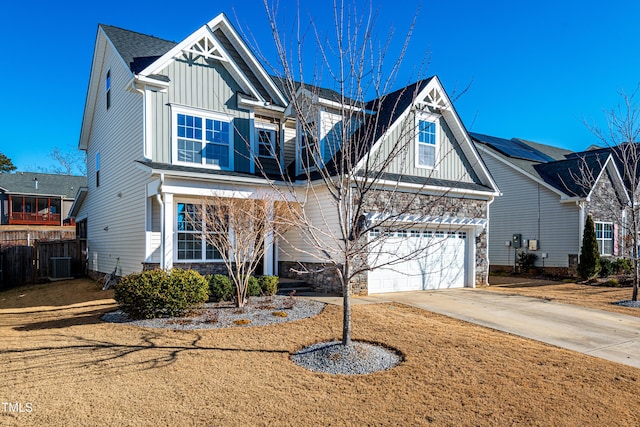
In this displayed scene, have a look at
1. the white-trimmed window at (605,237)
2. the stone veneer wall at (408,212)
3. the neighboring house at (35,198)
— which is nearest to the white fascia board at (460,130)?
the stone veneer wall at (408,212)

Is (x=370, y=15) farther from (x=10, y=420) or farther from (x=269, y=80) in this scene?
(x=269, y=80)

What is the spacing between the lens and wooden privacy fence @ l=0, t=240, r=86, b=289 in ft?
54.0

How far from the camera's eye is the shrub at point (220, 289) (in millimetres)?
9664

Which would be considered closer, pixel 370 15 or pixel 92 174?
pixel 370 15

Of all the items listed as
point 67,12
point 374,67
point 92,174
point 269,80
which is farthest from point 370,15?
point 92,174

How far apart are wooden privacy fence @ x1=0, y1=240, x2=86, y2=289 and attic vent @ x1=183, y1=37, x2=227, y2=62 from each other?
10.2m

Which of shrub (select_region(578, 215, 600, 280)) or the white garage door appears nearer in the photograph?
the white garage door

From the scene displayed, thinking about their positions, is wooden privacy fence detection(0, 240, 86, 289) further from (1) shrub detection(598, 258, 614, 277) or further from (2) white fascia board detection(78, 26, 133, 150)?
(1) shrub detection(598, 258, 614, 277)

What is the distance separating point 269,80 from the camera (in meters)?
14.3

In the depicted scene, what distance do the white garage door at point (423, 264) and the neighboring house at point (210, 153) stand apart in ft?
0.16

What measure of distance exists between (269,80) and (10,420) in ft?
40.3

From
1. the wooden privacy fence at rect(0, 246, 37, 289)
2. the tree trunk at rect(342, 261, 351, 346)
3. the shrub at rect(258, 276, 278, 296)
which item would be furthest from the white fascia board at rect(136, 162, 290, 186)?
the wooden privacy fence at rect(0, 246, 37, 289)

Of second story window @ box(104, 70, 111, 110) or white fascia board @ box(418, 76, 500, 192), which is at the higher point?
second story window @ box(104, 70, 111, 110)

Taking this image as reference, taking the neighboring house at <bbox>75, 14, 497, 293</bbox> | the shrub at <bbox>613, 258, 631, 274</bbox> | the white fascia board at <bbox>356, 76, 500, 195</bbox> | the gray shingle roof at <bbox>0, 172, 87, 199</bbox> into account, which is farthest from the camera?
the gray shingle roof at <bbox>0, 172, 87, 199</bbox>
